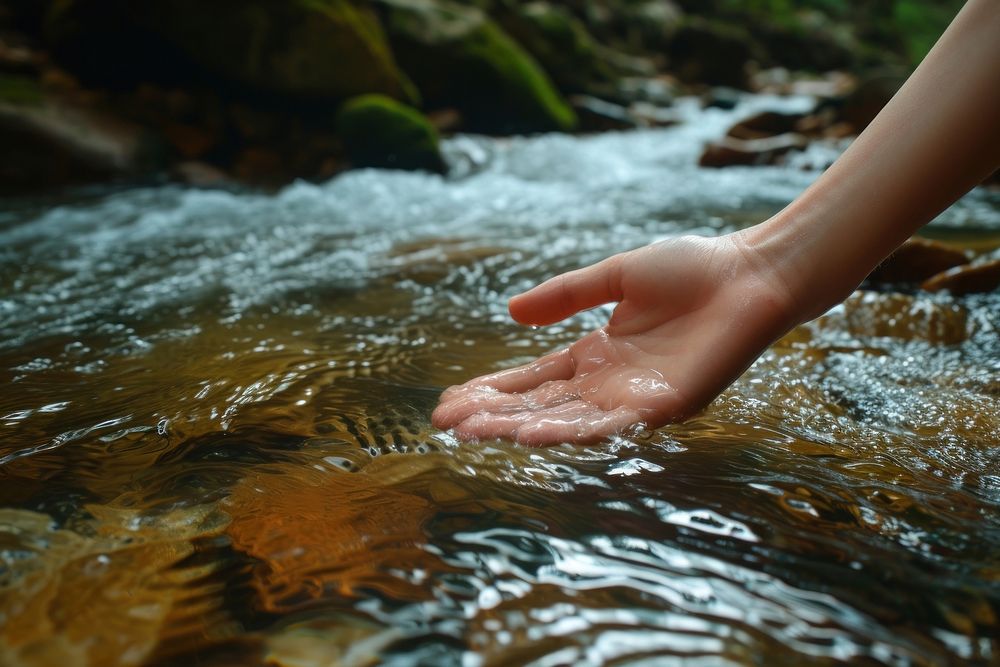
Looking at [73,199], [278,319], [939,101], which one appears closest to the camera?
[939,101]

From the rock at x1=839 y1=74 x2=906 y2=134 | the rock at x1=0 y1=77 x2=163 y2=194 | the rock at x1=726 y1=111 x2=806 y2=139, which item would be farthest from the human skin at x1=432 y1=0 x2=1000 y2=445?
the rock at x1=726 y1=111 x2=806 y2=139

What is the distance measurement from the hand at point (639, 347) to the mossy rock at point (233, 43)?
7579 mm

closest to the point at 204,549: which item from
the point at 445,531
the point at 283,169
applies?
the point at 445,531

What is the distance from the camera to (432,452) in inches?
66.3

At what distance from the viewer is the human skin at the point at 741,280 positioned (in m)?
1.65

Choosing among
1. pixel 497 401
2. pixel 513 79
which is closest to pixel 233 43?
pixel 513 79

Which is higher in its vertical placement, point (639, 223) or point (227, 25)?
point (227, 25)

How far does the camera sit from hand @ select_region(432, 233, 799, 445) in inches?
69.7

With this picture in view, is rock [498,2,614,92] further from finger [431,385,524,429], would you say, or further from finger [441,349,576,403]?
finger [431,385,524,429]

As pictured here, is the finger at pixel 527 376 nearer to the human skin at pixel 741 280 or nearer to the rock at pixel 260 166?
the human skin at pixel 741 280

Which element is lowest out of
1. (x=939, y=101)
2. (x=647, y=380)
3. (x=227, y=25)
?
(x=647, y=380)

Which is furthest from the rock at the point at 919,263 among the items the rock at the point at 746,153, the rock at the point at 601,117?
the rock at the point at 601,117

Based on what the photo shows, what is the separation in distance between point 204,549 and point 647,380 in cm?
121

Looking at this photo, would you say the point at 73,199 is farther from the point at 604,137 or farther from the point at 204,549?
the point at 604,137
